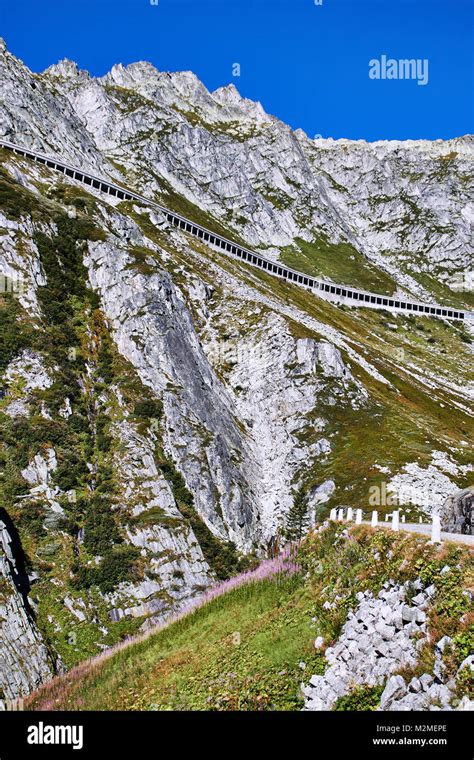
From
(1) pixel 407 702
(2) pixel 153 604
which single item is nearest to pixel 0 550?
(2) pixel 153 604

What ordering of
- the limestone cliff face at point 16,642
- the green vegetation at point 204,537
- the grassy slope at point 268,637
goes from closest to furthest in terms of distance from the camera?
the grassy slope at point 268,637 < the limestone cliff face at point 16,642 < the green vegetation at point 204,537

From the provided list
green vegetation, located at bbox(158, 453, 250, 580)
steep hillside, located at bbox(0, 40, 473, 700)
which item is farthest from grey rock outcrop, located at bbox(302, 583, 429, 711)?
green vegetation, located at bbox(158, 453, 250, 580)

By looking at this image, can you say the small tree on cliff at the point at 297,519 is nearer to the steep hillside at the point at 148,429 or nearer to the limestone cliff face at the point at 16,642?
the steep hillside at the point at 148,429

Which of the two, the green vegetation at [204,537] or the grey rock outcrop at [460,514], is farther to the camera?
the green vegetation at [204,537]

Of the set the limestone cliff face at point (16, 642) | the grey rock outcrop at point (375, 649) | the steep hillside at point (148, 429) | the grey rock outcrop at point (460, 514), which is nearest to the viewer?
the grey rock outcrop at point (375, 649)

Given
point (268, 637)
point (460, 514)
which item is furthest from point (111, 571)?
point (268, 637)

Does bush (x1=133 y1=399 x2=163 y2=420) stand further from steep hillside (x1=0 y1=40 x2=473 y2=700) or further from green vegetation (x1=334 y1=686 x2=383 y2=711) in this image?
green vegetation (x1=334 y1=686 x2=383 y2=711)

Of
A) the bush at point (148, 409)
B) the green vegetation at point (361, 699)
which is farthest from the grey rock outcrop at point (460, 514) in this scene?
the bush at point (148, 409)

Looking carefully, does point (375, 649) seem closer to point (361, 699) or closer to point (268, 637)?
point (361, 699)
